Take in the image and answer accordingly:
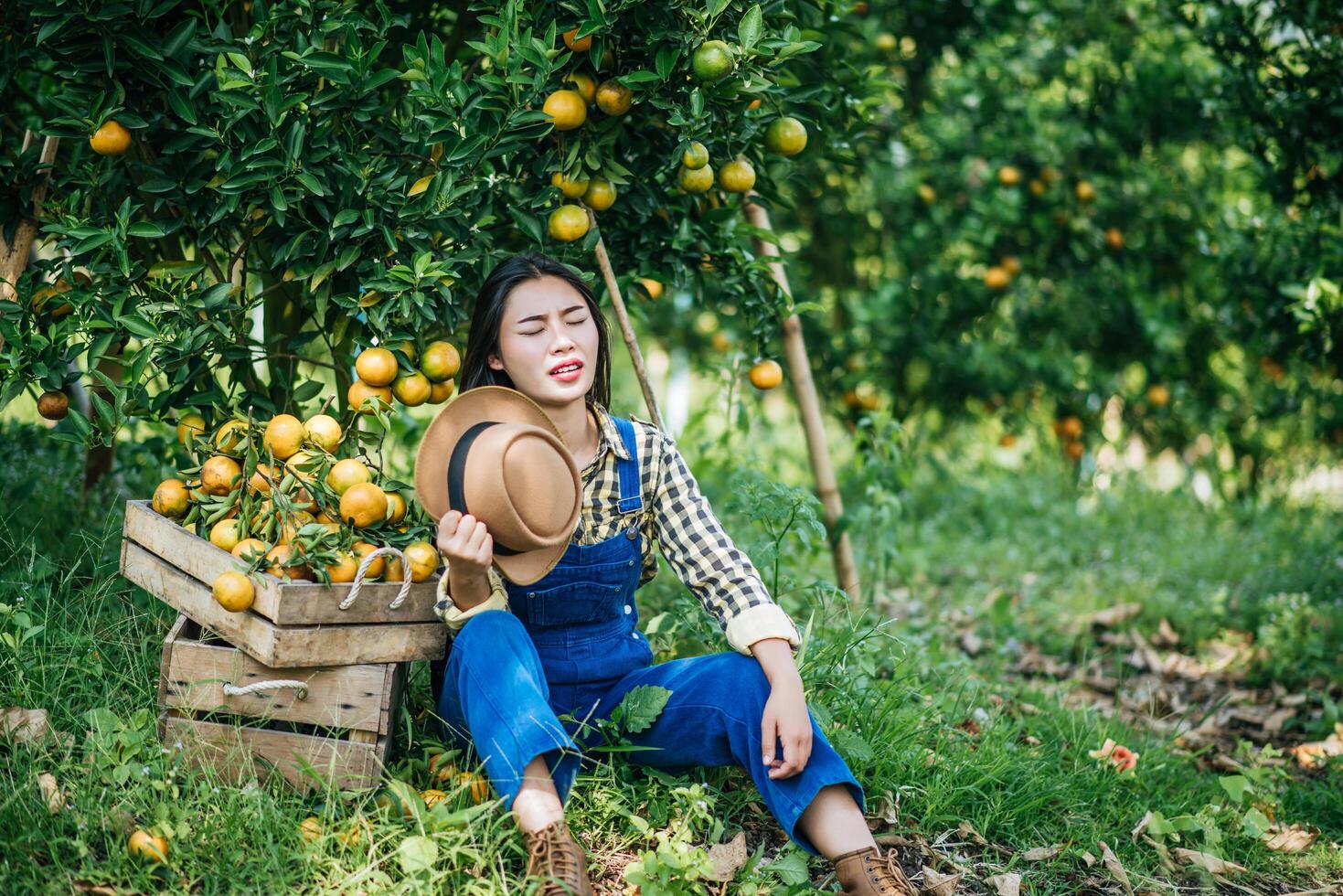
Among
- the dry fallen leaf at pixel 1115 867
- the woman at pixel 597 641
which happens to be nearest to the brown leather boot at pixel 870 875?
the woman at pixel 597 641

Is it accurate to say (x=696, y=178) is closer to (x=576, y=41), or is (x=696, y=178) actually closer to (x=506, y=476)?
(x=576, y=41)

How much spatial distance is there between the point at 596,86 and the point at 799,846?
1598 millimetres

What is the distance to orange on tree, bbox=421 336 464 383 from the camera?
2.25 metres

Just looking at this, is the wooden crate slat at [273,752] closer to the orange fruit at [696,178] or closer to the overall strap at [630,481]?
the overall strap at [630,481]

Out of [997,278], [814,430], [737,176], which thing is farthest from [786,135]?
[997,278]

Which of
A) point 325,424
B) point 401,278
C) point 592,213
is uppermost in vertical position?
point 592,213

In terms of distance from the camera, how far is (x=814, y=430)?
3.25 m

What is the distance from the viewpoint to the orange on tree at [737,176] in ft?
8.23

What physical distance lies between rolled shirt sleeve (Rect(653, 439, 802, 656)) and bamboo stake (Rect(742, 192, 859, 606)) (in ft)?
3.20

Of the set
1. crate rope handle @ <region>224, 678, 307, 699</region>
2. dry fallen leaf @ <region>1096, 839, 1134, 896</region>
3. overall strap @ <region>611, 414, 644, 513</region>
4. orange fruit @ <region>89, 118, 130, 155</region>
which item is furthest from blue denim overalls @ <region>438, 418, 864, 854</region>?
orange fruit @ <region>89, 118, 130, 155</region>

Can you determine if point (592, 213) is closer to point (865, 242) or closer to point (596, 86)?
point (596, 86)

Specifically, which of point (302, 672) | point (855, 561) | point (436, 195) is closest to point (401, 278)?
point (436, 195)

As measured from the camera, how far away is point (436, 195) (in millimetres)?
2170

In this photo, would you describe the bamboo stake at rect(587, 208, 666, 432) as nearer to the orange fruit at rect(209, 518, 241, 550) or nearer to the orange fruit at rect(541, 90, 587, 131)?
the orange fruit at rect(541, 90, 587, 131)
